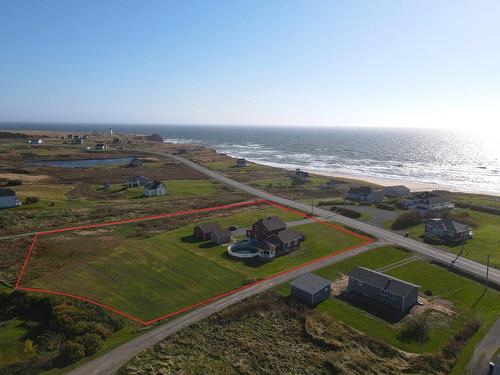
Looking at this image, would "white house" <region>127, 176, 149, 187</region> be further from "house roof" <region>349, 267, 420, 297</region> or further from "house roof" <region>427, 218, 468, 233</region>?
"house roof" <region>427, 218, 468, 233</region>

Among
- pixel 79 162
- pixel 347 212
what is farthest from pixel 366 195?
pixel 79 162

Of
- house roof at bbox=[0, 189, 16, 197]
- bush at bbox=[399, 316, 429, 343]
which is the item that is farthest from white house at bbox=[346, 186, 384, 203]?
house roof at bbox=[0, 189, 16, 197]

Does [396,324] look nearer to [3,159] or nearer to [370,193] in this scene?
[370,193]

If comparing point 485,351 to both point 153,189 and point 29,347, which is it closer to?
point 29,347

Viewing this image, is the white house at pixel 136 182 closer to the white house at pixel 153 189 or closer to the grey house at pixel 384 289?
the white house at pixel 153 189

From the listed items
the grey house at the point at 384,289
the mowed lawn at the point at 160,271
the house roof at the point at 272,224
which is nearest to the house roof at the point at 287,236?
the house roof at the point at 272,224

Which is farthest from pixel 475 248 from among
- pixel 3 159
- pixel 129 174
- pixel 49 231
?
pixel 3 159

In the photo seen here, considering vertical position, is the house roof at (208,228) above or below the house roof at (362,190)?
below
